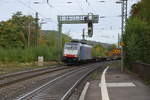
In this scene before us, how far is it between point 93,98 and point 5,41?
78614 mm

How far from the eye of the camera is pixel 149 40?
1021 inches

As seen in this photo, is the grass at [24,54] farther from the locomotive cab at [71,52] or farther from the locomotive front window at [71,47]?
the locomotive front window at [71,47]

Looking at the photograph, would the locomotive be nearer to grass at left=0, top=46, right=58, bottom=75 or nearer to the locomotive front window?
the locomotive front window

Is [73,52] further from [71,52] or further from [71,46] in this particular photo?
[71,46]

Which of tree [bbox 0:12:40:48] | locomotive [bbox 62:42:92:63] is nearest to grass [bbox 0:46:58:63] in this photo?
locomotive [bbox 62:42:92:63]

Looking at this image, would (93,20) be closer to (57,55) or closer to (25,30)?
(57,55)

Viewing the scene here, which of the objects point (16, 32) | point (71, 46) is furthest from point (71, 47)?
point (16, 32)

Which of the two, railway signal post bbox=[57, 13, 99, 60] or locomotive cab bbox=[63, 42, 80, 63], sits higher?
railway signal post bbox=[57, 13, 99, 60]

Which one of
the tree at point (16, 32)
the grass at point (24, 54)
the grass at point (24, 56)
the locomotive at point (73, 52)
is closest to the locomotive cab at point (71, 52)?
the locomotive at point (73, 52)

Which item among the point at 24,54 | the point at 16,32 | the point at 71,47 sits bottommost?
the point at 24,54

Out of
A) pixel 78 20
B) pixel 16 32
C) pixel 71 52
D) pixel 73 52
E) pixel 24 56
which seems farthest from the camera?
pixel 16 32

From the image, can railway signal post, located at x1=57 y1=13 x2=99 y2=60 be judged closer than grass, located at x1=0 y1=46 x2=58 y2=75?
No

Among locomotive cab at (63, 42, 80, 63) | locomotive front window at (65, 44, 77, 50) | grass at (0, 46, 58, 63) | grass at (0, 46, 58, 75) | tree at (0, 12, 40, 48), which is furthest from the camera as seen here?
tree at (0, 12, 40, 48)

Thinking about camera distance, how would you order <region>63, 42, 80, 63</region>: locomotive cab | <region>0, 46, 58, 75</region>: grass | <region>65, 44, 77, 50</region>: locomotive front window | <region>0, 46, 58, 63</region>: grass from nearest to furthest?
<region>0, 46, 58, 75</region>: grass → <region>0, 46, 58, 63</region>: grass → <region>63, 42, 80, 63</region>: locomotive cab → <region>65, 44, 77, 50</region>: locomotive front window
